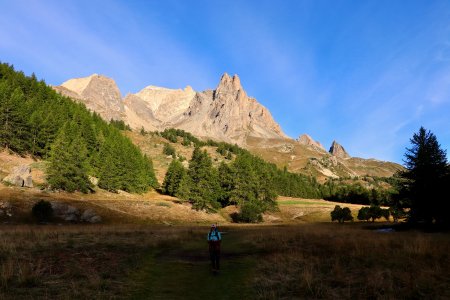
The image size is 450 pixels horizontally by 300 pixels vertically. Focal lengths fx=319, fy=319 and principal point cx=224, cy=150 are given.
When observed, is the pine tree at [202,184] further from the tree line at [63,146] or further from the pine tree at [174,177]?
the pine tree at [174,177]

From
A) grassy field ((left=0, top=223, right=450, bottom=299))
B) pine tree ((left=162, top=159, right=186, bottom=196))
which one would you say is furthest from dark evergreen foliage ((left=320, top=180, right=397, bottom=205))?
grassy field ((left=0, top=223, right=450, bottom=299))

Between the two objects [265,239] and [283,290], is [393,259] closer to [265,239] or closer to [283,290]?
[283,290]

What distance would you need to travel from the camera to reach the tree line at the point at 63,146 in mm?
58281

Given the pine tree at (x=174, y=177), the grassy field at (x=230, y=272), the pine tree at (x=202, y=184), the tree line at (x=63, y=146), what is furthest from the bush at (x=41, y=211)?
the pine tree at (x=174, y=177)

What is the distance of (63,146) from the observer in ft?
189

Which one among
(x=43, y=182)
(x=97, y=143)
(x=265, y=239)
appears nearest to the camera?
(x=265, y=239)

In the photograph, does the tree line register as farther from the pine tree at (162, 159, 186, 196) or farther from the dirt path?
the dirt path

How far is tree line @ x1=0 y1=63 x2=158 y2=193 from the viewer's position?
191 ft

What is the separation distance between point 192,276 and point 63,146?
51478 millimetres

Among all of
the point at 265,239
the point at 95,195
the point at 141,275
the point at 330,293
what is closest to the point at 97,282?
the point at 141,275

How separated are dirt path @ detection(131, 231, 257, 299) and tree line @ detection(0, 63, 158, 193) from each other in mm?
43542

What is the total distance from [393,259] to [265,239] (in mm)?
12189

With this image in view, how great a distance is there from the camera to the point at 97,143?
90062 millimetres

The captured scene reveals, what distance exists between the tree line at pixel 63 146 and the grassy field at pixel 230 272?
4243cm
